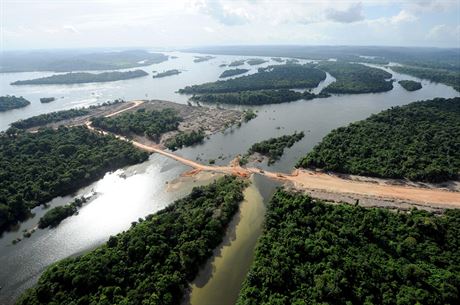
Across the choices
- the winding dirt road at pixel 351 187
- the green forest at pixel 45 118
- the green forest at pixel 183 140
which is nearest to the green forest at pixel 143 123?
the green forest at pixel 183 140

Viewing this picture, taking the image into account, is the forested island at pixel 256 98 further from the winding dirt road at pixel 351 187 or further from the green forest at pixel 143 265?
the green forest at pixel 143 265

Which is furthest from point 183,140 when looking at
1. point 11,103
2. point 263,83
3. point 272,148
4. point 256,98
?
point 11,103

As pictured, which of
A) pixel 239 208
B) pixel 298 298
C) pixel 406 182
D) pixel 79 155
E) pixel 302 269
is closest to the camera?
pixel 298 298

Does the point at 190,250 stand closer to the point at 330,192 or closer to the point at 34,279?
the point at 34,279

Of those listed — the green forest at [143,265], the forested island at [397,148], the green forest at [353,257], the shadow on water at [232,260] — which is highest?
the forested island at [397,148]

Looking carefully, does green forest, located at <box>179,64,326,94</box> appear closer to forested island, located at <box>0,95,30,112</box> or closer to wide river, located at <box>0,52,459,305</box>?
wide river, located at <box>0,52,459,305</box>

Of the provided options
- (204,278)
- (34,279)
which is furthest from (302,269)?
(34,279)
